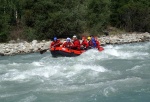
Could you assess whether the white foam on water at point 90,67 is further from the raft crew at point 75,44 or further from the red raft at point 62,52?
the raft crew at point 75,44

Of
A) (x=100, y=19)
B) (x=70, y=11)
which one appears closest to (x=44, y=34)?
(x=70, y=11)

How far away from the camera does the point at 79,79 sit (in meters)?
14.6

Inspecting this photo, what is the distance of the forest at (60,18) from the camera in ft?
102

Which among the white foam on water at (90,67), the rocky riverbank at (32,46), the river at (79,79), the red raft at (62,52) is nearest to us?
the river at (79,79)

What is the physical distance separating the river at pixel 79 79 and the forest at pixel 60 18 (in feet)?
36.2

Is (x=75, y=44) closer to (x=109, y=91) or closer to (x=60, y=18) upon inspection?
(x=109, y=91)

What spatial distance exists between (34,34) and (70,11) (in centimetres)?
402

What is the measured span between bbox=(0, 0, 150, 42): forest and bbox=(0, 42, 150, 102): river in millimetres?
11020

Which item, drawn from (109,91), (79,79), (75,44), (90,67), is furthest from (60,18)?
(109,91)

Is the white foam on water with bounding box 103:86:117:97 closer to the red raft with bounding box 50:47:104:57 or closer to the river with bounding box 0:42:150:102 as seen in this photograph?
the river with bounding box 0:42:150:102

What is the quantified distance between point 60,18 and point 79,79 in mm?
16804

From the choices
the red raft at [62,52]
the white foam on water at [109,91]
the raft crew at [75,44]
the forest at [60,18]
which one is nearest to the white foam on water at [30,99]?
the white foam on water at [109,91]

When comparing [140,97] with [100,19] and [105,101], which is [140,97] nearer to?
[105,101]

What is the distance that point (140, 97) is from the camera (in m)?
11.9
